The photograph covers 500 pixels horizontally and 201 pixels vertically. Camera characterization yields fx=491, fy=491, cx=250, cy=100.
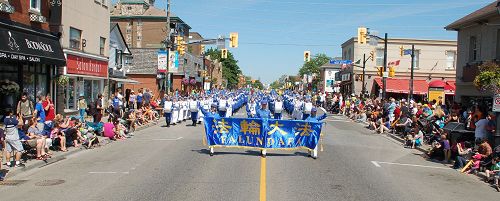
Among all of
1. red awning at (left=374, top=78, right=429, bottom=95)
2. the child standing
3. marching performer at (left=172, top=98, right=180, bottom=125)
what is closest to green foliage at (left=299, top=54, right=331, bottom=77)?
red awning at (left=374, top=78, right=429, bottom=95)

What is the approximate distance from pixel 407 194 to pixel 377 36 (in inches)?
1026

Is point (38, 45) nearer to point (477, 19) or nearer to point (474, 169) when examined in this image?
point (474, 169)

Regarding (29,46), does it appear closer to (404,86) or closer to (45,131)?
(45,131)

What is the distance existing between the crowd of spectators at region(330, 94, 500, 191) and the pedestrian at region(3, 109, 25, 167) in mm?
11423

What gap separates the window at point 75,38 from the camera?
25.5m

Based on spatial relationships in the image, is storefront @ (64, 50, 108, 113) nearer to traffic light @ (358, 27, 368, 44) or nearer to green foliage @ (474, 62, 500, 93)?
traffic light @ (358, 27, 368, 44)

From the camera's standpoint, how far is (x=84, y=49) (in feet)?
88.8

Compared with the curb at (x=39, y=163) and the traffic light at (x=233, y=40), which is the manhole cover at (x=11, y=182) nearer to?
the curb at (x=39, y=163)

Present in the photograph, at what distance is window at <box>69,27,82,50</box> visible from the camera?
83.7ft

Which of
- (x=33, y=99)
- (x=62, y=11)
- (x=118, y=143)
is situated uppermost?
(x=62, y=11)

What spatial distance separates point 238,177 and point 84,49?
18.9 metres

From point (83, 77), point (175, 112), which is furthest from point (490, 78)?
point (83, 77)

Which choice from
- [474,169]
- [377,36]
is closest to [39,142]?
[474,169]

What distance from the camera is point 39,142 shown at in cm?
1327
